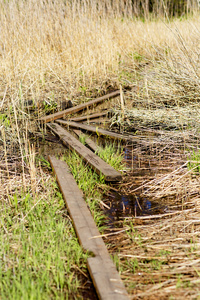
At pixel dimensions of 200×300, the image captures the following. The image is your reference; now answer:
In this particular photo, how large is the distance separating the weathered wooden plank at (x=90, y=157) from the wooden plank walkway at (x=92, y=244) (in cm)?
30

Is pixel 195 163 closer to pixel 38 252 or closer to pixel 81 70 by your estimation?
pixel 38 252

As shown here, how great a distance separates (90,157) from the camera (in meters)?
3.67

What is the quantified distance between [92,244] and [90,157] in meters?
1.61

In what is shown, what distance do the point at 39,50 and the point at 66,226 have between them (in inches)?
191

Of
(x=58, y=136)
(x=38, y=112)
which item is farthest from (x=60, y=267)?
(x=38, y=112)

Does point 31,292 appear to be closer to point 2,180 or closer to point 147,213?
point 147,213

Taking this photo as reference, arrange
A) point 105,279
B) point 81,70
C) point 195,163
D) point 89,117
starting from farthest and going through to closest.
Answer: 1. point 81,70
2. point 89,117
3. point 195,163
4. point 105,279

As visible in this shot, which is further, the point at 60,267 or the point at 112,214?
the point at 112,214

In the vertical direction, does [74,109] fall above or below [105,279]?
above

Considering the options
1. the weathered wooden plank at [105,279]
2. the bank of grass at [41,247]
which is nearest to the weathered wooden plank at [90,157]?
the bank of grass at [41,247]

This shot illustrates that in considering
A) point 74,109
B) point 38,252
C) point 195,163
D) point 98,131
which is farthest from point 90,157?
point 74,109

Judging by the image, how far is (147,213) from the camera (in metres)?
2.72

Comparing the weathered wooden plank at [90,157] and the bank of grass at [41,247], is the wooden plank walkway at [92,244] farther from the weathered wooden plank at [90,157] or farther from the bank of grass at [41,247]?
the weathered wooden plank at [90,157]

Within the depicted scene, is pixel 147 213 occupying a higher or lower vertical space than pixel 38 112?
lower
